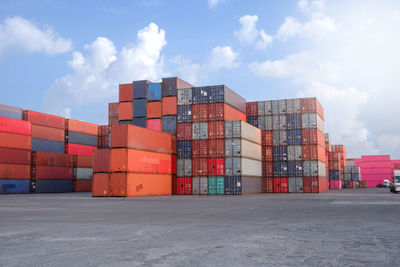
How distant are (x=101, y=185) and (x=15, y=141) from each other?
66.7 feet

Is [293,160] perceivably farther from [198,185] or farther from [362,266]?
[362,266]

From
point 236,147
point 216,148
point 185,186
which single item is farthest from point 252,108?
point 185,186

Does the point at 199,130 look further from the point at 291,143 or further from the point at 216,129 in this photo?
the point at 291,143

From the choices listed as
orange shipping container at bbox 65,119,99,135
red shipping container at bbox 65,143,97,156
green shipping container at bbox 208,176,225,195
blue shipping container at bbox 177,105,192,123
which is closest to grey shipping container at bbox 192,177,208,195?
green shipping container at bbox 208,176,225,195

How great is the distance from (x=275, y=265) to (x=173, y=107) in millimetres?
40440

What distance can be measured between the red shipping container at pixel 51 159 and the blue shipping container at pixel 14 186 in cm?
324

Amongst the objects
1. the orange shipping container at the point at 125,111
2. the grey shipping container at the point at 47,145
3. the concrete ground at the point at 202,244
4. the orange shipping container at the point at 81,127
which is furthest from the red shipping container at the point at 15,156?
the concrete ground at the point at 202,244

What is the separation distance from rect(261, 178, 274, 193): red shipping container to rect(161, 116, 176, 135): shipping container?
1488cm

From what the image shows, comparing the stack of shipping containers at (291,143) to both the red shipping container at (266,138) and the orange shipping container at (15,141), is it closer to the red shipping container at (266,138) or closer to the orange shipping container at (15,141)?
the red shipping container at (266,138)

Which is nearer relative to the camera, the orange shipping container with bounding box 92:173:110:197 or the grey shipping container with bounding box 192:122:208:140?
the orange shipping container with bounding box 92:173:110:197

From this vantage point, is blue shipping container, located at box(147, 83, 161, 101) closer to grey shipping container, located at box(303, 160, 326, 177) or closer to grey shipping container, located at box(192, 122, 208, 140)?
grey shipping container, located at box(192, 122, 208, 140)

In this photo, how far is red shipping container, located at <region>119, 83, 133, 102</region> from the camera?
4825 cm

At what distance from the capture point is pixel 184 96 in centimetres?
A: 4591

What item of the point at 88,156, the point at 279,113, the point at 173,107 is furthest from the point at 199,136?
the point at 88,156
